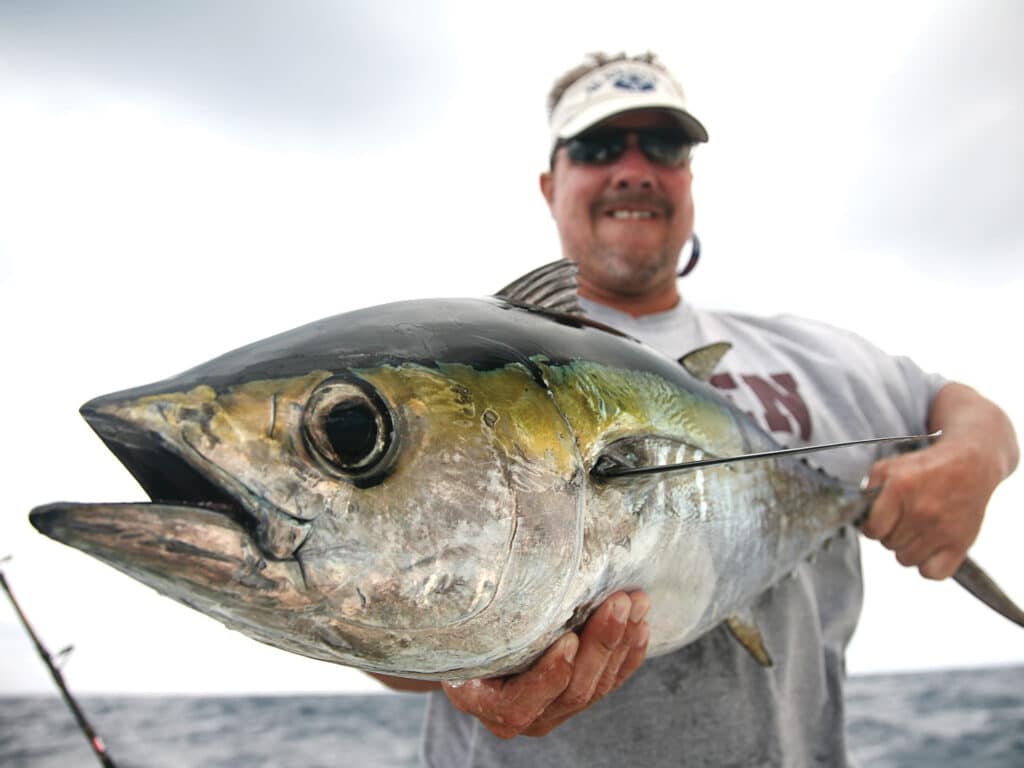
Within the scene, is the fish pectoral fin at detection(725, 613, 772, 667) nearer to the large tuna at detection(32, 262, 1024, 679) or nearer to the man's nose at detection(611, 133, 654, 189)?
the large tuna at detection(32, 262, 1024, 679)

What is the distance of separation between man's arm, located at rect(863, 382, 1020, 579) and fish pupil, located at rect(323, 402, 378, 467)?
1.55m

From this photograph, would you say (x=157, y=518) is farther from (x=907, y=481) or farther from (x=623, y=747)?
(x=907, y=481)

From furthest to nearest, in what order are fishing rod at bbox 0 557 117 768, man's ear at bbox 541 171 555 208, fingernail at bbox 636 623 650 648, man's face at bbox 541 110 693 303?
1. fishing rod at bbox 0 557 117 768
2. man's ear at bbox 541 171 555 208
3. man's face at bbox 541 110 693 303
4. fingernail at bbox 636 623 650 648

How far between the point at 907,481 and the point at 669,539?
1.05m

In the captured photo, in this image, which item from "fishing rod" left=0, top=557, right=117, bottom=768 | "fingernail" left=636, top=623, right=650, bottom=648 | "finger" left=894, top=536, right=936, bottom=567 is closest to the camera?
"fingernail" left=636, top=623, right=650, bottom=648

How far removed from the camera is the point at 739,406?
214 cm

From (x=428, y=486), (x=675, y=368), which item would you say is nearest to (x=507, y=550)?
(x=428, y=486)

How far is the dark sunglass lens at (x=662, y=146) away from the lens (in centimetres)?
251

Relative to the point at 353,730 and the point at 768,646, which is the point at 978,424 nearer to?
the point at 768,646

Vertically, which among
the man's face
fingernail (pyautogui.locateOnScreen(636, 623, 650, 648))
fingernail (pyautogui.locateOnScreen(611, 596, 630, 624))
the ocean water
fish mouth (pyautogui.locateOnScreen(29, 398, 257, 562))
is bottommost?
the ocean water

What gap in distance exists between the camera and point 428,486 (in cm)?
81

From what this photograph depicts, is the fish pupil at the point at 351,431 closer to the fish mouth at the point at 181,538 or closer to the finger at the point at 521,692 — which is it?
the fish mouth at the point at 181,538

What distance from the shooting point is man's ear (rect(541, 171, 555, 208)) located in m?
2.81

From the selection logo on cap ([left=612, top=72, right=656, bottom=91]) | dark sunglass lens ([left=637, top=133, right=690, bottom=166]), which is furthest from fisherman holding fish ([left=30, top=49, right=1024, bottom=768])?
logo on cap ([left=612, top=72, right=656, bottom=91])
